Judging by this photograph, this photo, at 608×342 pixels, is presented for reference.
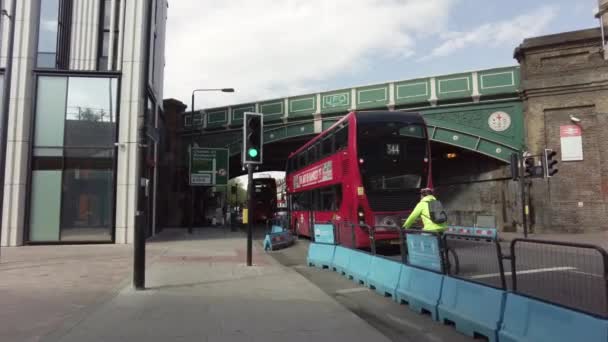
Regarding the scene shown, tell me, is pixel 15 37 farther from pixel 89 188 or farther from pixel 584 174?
pixel 584 174

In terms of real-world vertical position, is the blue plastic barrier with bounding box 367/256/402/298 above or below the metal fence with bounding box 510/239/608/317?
below

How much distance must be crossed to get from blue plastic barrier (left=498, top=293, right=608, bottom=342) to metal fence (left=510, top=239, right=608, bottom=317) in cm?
13

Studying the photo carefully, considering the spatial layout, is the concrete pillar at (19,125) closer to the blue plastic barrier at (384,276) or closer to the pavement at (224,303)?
the pavement at (224,303)

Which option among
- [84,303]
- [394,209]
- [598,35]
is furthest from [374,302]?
[598,35]

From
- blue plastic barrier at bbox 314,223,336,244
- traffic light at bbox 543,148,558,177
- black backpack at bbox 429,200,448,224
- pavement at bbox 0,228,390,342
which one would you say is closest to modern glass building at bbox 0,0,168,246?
pavement at bbox 0,228,390,342

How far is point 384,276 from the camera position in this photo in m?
7.91

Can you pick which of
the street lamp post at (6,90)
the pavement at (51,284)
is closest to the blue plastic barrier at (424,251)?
the pavement at (51,284)

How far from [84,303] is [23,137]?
12032mm

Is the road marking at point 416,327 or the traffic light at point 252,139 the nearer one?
the road marking at point 416,327

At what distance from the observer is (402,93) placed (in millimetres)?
23484

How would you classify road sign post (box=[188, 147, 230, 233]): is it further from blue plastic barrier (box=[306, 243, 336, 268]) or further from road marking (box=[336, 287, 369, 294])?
road marking (box=[336, 287, 369, 294])

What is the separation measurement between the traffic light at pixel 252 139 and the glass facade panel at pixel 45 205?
935 cm

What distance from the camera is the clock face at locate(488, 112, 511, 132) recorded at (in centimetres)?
2217

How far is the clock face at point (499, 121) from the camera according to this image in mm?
22172
